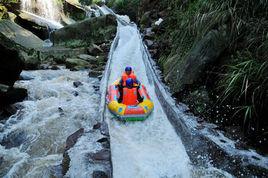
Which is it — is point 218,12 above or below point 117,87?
above

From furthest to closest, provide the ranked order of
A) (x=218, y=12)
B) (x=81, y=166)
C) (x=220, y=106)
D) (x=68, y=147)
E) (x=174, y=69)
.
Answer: (x=174, y=69)
(x=218, y=12)
(x=220, y=106)
(x=68, y=147)
(x=81, y=166)

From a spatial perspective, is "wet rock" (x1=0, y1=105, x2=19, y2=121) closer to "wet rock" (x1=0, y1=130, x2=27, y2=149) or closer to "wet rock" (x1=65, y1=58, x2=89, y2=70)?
"wet rock" (x1=0, y1=130, x2=27, y2=149)

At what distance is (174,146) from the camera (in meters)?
4.87

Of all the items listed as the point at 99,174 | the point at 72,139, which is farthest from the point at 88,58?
the point at 99,174

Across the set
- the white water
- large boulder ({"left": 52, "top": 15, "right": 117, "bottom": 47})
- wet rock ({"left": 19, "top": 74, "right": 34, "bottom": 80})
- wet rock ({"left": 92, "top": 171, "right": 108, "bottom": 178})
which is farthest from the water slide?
large boulder ({"left": 52, "top": 15, "right": 117, "bottom": 47})

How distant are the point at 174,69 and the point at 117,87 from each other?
5.03 feet

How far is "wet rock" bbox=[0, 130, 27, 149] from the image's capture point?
4.85m

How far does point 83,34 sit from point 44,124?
352 inches

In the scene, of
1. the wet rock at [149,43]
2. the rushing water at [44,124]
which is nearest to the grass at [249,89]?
the rushing water at [44,124]

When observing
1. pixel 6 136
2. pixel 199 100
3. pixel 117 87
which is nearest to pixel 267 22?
pixel 199 100

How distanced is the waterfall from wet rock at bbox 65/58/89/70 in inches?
328

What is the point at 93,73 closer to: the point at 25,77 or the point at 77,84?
the point at 77,84

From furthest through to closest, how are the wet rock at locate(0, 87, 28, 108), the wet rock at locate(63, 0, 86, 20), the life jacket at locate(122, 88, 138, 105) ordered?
the wet rock at locate(63, 0, 86, 20)
the life jacket at locate(122, 88, 138, 105)
the wet rock at locate(0, 87, 28, 108)

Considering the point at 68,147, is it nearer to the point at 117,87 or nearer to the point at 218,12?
the point at 117,87
